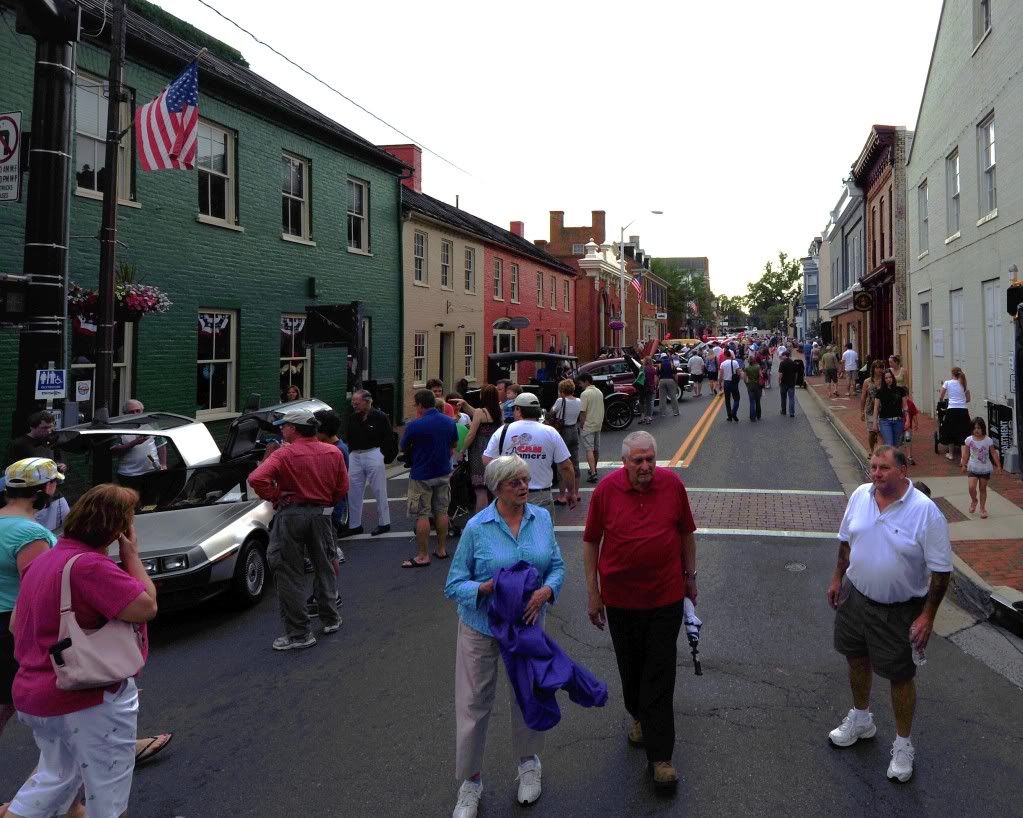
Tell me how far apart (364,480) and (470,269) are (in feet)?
63.7

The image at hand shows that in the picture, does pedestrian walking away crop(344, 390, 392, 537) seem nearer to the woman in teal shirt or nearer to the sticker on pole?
the sticker on pole

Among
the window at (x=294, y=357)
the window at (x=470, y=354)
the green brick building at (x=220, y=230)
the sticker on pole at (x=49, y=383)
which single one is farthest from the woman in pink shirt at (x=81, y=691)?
the window at (x=470, y=354)

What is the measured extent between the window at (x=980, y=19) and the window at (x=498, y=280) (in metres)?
18.7

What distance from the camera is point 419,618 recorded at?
6.99 m

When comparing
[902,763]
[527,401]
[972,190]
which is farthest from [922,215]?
[902,763]

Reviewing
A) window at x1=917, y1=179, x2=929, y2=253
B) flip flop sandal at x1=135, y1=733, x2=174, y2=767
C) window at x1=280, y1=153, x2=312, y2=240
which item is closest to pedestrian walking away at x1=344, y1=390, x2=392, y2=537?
flip flop sandal at x1=135, y1=733, x2=174, y2=767

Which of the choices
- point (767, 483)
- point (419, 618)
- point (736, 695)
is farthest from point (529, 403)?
point (767, 483)

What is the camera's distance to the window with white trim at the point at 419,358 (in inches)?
962

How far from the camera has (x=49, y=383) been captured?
7.68 metres

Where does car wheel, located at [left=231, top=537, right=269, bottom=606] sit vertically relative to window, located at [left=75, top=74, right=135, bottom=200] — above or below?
below

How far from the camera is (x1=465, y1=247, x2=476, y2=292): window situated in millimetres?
28828

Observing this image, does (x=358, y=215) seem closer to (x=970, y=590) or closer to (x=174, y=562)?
(x=174, y=562)

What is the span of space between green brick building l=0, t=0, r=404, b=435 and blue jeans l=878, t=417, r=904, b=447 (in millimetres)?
11312

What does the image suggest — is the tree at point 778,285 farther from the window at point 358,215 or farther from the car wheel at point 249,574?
the car wheel at point 249,574
